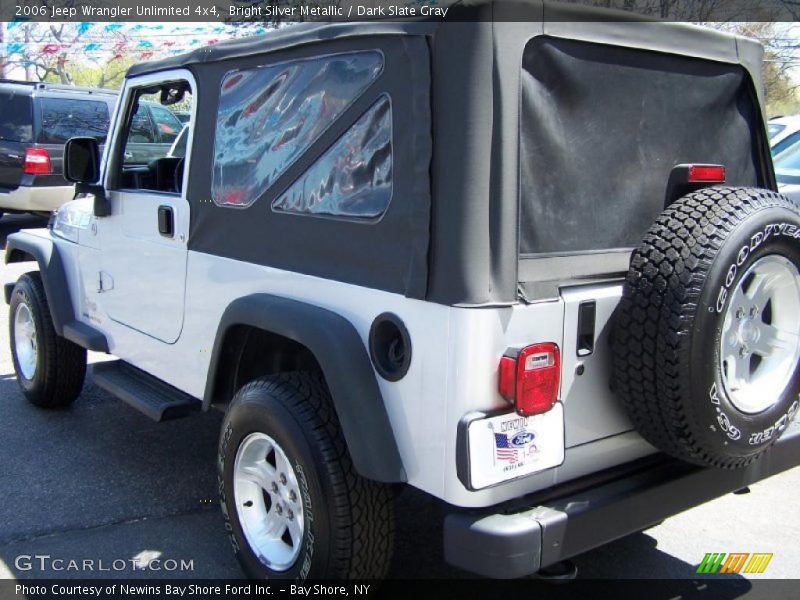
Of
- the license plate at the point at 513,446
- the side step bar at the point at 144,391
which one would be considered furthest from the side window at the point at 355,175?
the side step bar at the point at 144,391

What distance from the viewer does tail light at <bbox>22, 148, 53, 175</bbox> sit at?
1070cm

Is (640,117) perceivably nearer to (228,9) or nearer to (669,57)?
(669,57)

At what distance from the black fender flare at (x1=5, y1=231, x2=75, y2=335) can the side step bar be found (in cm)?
46

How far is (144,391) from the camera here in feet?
12.8

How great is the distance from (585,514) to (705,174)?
4.06ft

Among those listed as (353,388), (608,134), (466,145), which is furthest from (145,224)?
(608,134)

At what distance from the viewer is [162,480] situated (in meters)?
4.14

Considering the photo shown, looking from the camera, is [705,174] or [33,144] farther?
[33,144]

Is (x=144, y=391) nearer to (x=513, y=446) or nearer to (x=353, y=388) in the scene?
(x=353, y=388)

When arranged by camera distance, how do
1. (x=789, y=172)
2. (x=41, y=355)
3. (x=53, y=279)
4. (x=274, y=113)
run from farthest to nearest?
(x=789, y=172) < (x=41, y=355) < (x=53, y=279) < (x=274, y=113)

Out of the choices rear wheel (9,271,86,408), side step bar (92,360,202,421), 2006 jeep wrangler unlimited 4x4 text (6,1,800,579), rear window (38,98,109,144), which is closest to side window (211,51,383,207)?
2006 jeep wrangler unlimited 4x4 text (6,1,800,579)

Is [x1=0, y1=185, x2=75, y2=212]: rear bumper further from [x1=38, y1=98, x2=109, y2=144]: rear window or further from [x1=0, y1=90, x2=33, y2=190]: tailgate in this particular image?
[x1=38, y1=98, x2=109, y2=144]: rear window

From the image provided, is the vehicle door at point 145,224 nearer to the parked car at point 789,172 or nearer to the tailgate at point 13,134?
the parked car at point 789,172

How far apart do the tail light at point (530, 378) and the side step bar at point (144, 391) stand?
186 centimetres
